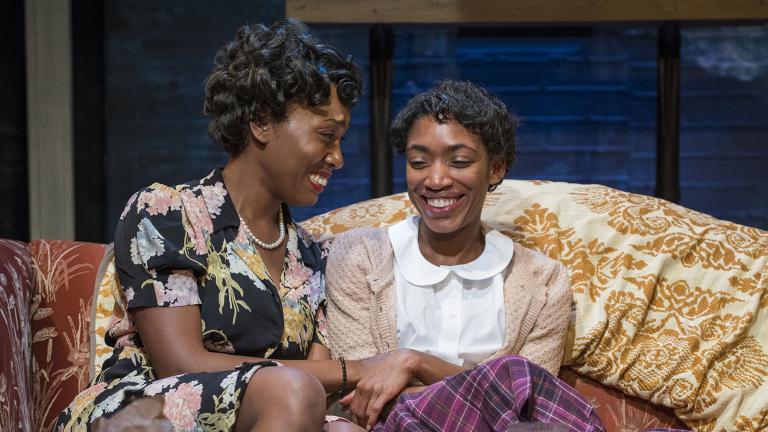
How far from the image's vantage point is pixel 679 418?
2809 mm

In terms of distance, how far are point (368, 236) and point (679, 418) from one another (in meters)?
1.00

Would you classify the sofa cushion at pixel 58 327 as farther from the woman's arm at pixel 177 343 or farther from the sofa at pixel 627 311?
the woman's arm at pixel 177 343

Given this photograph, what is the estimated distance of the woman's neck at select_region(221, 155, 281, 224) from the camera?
2510mm

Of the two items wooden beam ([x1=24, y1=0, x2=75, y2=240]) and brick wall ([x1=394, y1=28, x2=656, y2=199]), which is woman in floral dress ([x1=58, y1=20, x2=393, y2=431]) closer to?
wooden beam ([x1=24, y1=0, x2=75, y2=240])

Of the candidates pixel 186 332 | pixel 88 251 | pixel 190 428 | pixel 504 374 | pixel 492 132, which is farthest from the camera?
pixel 88 251

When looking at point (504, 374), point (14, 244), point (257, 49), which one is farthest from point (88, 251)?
point (504, 374)

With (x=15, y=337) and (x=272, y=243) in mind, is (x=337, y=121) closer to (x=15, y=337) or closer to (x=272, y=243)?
(x=272, y=243)

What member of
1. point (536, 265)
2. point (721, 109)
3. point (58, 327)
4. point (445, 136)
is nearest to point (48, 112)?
point (58, 327)

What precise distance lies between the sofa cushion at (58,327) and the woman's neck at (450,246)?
943 millimetres

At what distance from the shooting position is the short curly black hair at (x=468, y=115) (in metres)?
2.68

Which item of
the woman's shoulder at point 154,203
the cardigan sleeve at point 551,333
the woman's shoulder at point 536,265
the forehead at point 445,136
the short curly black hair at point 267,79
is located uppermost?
the short curly black hair at point 267,79

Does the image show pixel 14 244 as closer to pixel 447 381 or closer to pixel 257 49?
pixel 257 49

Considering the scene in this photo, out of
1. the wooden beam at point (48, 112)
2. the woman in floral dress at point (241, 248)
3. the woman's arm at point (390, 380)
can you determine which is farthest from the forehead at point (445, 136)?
the wooden beam at point (48, 112)

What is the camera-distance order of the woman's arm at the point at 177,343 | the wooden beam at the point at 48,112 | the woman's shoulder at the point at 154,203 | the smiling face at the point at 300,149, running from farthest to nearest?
the wooden beam at the point at 48,112, the smiling face at the point at 300,149, the woman's shoulder at the point at 154,203, the woman's arm at the point at 177,343
